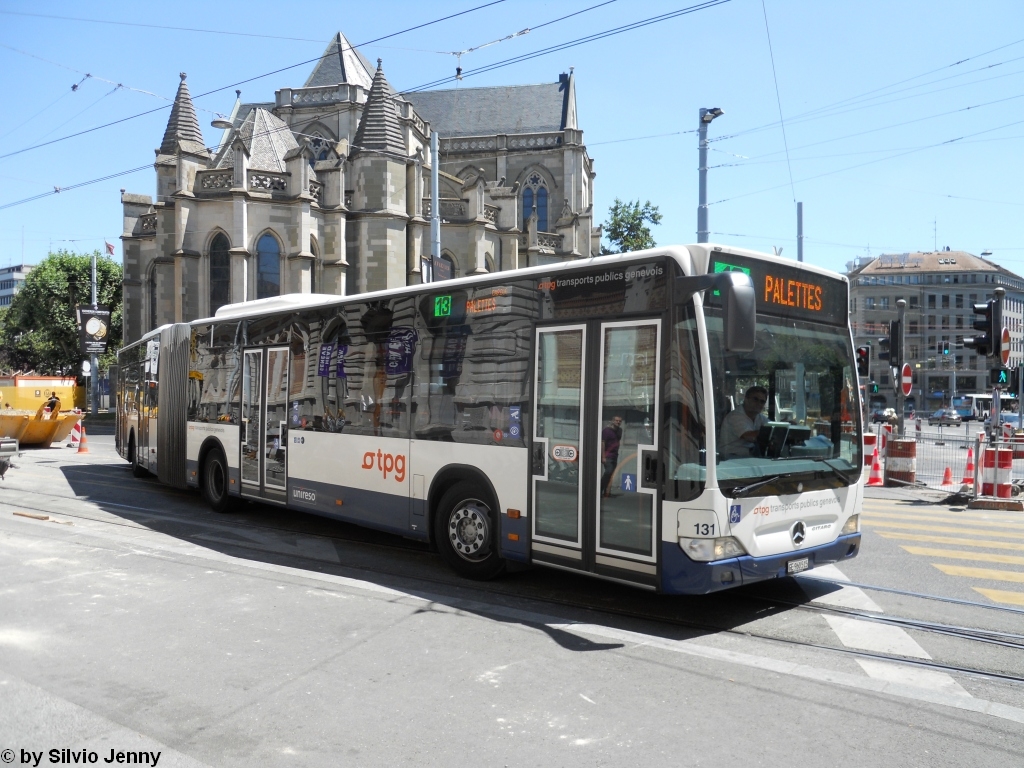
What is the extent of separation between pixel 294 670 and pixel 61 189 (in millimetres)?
26998

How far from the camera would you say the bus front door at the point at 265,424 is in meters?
10.4

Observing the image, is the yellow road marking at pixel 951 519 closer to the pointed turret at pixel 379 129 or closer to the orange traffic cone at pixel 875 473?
the orange traffic cone at pixel 875 473

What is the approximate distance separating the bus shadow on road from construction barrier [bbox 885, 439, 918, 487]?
9688 mm

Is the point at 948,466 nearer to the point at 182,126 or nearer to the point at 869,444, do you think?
the point at 869,444

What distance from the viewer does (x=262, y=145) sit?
124ft

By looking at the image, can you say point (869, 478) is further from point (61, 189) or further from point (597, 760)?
point (61, 189)

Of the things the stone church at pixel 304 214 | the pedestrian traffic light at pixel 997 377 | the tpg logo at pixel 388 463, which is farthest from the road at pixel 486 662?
the stone church at pixel 304 214

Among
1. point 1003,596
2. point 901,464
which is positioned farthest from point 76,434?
point 1003,596

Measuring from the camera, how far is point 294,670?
5133 mm

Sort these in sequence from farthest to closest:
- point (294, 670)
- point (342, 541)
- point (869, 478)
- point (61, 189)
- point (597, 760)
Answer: point (61, 189) → point (869, 478) → point (342, 541) → point (294, 670) → point (597, 760)

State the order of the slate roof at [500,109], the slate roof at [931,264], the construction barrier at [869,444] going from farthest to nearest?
the slate roof at [931,264]
the slate roof at [500,109]
the construction barrier at [869,444]

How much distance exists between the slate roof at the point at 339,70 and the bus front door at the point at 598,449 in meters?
46.0

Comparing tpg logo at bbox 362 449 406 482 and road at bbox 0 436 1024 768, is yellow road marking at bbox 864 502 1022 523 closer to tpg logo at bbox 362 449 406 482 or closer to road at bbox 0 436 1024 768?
road at bbox 0 436 1024 768

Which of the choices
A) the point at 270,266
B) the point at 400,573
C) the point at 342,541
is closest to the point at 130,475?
the point at 342,541
